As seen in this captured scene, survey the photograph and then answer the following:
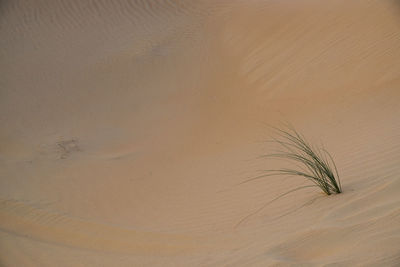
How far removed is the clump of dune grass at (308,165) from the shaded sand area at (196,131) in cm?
14

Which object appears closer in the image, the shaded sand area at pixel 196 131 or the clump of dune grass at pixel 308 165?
the shaded sand area at pixel 196 131

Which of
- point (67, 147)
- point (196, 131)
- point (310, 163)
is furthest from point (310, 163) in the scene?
point (67, 147)

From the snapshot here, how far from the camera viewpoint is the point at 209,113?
884cm

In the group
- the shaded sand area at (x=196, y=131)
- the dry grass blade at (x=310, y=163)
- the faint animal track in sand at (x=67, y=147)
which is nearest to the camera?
the shaded sand area at (x=196, y=131)

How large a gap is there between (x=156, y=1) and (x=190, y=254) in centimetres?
1280

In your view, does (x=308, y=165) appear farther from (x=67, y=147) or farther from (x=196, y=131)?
(x=67, y=147)

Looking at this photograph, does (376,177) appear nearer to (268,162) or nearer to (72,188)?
(268,162)

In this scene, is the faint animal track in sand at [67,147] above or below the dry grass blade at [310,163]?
above

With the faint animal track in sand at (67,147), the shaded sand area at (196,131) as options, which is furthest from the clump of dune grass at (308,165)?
the faint animal track in sand at (67,147)

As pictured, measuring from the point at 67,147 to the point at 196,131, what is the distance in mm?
2308

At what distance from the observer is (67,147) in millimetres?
8617

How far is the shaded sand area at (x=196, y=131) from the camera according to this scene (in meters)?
4.10

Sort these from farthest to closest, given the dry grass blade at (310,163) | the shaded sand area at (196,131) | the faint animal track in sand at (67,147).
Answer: the faint animal track in sand at (67,147) < the dry grass blade at (310,163) < the shaded sand area at (196,131)

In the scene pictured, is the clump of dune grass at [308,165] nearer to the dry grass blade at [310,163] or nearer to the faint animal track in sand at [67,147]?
the dry grass blade at [310,163]
